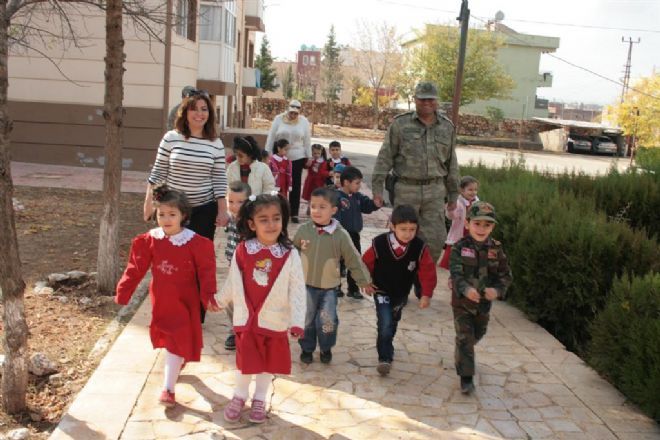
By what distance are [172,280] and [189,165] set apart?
125 cm

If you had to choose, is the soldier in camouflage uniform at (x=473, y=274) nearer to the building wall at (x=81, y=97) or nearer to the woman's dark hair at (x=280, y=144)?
the woman's dark hair at (x=280, y=144)

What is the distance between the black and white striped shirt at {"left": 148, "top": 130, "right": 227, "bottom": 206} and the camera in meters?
5.14

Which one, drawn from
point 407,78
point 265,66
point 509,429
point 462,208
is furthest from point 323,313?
point 265,66

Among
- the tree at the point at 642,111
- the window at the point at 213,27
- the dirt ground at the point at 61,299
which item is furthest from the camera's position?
the tree at the point at 642,111

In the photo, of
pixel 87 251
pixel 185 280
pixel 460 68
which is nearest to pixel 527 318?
pixel 185 280

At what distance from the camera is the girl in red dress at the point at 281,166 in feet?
31.9

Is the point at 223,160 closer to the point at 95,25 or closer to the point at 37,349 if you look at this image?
the point at 37,349

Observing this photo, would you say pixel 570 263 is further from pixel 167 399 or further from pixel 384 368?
pixel 167 399

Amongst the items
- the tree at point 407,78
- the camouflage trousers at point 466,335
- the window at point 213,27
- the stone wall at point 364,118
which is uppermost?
the tree at point 407,78

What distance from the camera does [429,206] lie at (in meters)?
6.30

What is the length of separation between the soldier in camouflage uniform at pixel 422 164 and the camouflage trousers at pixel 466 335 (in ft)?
5.25

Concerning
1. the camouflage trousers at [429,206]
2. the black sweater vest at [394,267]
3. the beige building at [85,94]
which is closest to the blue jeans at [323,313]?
the black sweater vest at [394,267]

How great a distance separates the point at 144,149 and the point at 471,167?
7.65m

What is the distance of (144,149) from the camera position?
1566 cm
